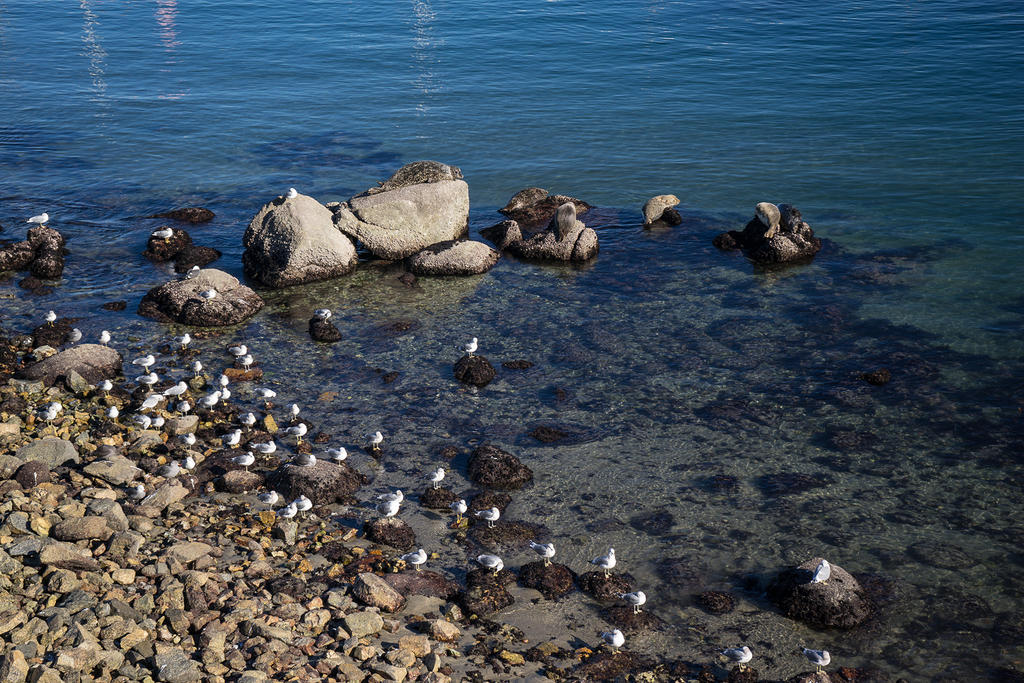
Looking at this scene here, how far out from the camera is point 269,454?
1702cm

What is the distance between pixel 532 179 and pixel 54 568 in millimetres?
24240

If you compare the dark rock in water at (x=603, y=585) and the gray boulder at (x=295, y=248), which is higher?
the gray boulder at (x=295, y=248)

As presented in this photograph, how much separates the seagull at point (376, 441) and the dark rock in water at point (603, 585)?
5.12 metres

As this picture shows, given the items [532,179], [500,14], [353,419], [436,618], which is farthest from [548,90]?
[436,618]

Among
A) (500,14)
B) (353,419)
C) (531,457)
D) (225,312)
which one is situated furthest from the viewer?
(500,14)

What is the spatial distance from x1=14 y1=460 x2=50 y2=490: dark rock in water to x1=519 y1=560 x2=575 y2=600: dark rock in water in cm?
813

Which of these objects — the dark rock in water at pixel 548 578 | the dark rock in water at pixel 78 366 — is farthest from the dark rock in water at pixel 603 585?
the dark rock in water at pixel 78 366

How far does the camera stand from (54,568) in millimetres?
12484

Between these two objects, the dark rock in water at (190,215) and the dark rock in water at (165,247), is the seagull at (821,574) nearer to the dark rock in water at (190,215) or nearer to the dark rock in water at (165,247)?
the dark rock in water at (165,247)

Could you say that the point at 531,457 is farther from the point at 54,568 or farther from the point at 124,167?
the point at 124,167

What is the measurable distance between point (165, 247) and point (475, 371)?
1195 centimetres

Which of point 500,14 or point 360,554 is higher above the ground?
point 500,14

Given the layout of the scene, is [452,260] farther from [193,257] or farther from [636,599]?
[636,599]

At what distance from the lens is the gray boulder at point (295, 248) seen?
80.9 feet
